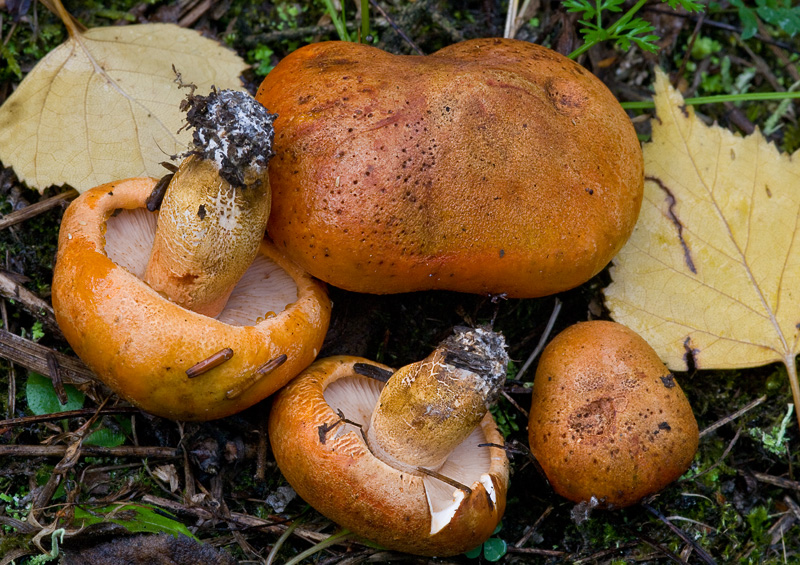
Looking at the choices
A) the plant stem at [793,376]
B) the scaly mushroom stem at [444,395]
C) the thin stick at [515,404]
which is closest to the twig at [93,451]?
the scaly mushroom stem at [444,395]

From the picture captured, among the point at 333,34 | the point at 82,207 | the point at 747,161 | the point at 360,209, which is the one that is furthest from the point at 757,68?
the point at 82,207

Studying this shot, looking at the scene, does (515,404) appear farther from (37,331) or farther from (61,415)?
(37,331)

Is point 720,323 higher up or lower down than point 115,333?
lower down

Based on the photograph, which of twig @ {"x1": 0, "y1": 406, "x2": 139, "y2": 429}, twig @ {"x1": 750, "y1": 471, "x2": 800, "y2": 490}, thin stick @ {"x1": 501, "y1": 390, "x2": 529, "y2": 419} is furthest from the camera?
twig @ {"x1": 750, "y1": 471, "x2": 800, "y2": 490}

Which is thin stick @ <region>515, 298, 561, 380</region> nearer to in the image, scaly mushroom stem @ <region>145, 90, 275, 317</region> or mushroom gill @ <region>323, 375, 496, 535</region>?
mushroom gill @ <region>323, 375, 496, 535</region>

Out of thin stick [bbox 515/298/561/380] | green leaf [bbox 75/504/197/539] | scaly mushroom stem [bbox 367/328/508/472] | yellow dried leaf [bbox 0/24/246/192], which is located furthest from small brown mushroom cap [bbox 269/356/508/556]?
yellow dried leaf [bbox 0/24/246/192]

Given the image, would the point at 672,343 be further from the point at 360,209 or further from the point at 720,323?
the point at 360,209

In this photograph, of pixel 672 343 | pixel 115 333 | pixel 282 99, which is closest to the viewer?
pixel 115 333
